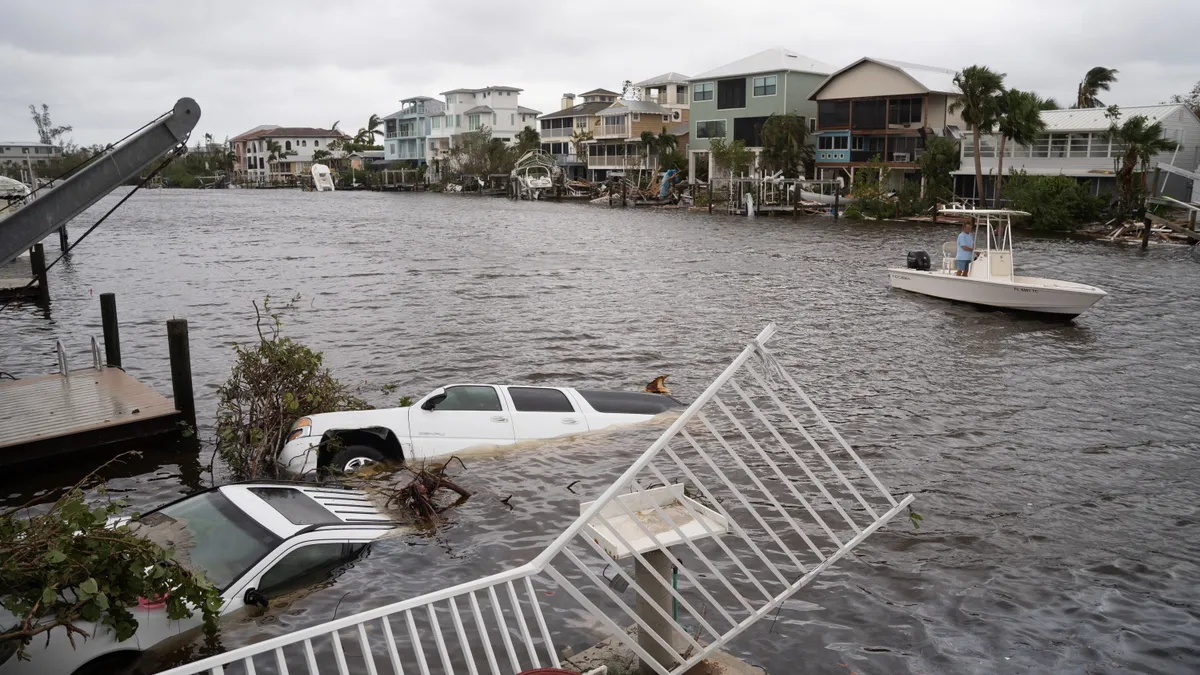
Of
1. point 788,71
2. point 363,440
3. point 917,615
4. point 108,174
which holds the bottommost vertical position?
point 917,615

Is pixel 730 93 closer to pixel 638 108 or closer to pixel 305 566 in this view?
pixel 638 108

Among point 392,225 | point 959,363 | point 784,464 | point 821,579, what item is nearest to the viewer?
point 821,579

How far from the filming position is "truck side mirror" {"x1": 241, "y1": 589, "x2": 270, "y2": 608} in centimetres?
948

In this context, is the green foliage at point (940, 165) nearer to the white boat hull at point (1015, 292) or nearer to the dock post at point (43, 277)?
the white boat hull at point (1015, 292)

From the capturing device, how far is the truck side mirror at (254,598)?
373 inches

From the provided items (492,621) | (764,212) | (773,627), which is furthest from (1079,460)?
(764,212)

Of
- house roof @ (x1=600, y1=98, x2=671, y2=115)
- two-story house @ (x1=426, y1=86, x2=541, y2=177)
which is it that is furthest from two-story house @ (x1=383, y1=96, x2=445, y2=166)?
house roof @ (x1=600, y1=98, x2=671, y2=115)

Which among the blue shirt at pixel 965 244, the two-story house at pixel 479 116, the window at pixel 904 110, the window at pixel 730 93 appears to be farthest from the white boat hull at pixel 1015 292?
the two-story house at pixel 479 116

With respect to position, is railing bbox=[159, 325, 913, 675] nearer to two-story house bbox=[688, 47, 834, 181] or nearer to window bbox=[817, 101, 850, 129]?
window bbox=[817, 101, 850, 129]

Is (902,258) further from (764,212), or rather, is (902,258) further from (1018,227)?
(764,212)

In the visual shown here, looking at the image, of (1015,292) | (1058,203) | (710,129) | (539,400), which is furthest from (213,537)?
(710,129)

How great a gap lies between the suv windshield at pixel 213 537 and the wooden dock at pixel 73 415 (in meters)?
5.55

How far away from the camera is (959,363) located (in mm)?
23766

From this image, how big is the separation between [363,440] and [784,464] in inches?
270
